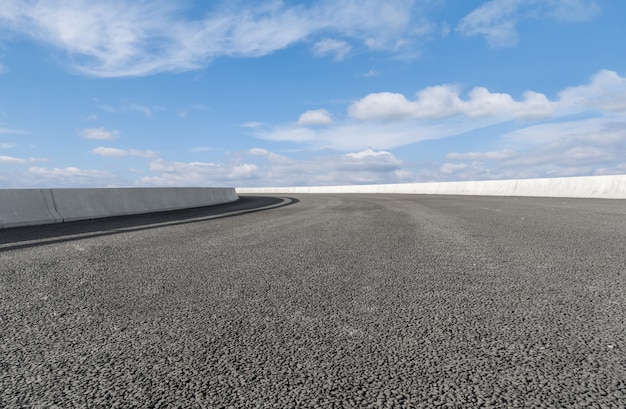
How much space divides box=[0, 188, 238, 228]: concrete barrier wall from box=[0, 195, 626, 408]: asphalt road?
17.2ft

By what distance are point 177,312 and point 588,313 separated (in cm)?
336

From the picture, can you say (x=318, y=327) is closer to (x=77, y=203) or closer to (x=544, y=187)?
(x=77, y=203)

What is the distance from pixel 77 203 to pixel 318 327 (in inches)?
450

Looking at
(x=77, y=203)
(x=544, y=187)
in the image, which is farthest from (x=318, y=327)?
(x=544, y=187)

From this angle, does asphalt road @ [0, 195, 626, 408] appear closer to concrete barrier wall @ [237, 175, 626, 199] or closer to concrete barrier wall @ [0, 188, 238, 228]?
concrete barrier wall @ [0, 188, 238, 228]

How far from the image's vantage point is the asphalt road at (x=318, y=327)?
6.48 feet

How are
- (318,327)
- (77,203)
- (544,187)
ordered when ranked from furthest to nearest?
(544,187), (77,203), (318,327)

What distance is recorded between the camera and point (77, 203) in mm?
11602

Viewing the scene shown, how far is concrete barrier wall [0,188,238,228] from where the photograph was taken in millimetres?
9938

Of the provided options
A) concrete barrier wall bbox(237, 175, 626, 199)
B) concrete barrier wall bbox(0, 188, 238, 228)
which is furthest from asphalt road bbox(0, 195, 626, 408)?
concrete barrier wall bbox(237, 175, 626, 199)

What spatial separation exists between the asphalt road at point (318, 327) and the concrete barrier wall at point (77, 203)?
17.2ft

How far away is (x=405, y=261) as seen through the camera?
16.4 ft

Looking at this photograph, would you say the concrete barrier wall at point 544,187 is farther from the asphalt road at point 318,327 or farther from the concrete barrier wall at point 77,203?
the concrete barrier wall at point 77,203

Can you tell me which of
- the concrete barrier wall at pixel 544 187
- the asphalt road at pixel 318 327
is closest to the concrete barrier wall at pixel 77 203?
the asphalt road at pixel 318 327
